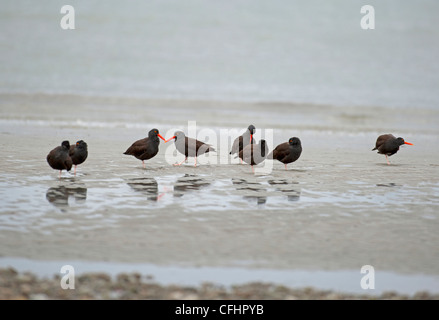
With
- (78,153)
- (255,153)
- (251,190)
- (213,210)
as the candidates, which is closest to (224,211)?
(213,210)

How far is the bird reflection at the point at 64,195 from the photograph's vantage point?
32.1ft

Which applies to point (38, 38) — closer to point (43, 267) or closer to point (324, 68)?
point (324, 68)

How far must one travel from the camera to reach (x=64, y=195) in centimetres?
1048

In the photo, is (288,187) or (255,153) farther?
(255,153)

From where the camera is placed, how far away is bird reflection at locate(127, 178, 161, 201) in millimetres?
10862

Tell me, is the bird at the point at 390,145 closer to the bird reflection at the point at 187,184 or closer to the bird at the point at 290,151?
the bird at the point at 290,151

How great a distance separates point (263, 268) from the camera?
687 cm

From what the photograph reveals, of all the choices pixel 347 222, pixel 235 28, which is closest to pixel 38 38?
pixel 235 28

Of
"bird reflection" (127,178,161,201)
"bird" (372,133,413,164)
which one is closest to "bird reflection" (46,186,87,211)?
"bird reflection" (127,178,161,201)

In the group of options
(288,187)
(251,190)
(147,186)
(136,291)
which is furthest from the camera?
(288,187)

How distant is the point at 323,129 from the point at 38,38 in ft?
226

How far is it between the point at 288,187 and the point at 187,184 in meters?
2.32

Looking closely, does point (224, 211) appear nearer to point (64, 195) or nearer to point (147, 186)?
point (147, 186)

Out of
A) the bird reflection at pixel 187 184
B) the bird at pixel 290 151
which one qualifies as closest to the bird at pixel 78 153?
the bird reflection at pixel 187 184
